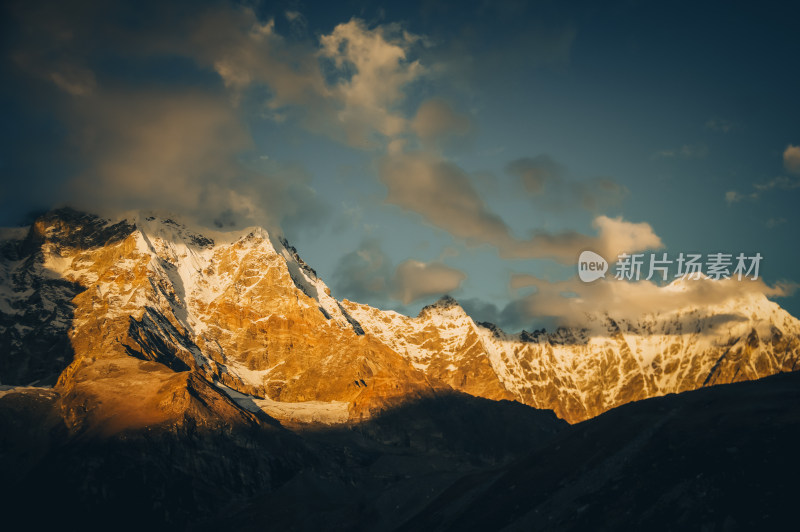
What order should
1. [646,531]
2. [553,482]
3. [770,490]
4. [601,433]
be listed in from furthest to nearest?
[601,433]
[553,482]
[646,531]
[770,490]

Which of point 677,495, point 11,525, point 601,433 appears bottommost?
point 11,525

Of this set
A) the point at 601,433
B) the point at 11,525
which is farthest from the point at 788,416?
the point at 11,525

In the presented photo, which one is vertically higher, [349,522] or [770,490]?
[770,490]

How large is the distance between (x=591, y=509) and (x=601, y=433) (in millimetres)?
37767

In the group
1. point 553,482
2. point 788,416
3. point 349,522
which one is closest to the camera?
point 788,416

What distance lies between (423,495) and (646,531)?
4358 inches

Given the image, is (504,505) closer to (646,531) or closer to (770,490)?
(646,531)

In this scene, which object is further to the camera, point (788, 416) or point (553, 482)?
point (553, 482)

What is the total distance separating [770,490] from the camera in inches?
3354

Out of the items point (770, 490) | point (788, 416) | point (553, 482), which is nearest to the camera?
point (770, 490)

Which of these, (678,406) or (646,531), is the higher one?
(678,406)

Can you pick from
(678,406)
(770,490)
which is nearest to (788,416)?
(770,490)

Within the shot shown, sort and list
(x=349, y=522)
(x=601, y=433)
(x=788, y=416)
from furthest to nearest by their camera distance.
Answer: (x=349, y=522) < (x=601, y=433) < (x=788, y=416)

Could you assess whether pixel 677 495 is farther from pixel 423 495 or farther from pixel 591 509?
pixel 423 495
